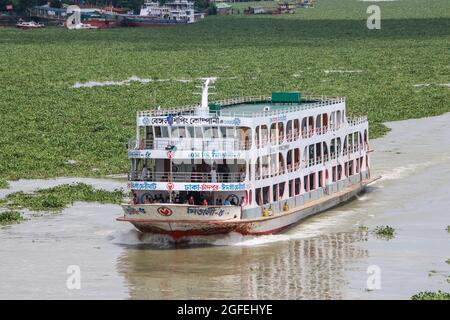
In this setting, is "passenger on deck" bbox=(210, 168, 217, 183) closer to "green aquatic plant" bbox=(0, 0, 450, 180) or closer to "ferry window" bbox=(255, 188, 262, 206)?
"ferry window" bbox=(255, 188, 262, 206)

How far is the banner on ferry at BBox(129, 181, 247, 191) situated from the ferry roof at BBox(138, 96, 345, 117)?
3608 mm

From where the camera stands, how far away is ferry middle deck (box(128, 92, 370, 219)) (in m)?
53.4

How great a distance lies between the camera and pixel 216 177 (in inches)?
2112

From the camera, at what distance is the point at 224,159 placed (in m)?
53.7

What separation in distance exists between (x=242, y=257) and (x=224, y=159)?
4257mm

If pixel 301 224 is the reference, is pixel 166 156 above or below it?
above

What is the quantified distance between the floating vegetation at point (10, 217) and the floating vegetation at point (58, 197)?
2280mm

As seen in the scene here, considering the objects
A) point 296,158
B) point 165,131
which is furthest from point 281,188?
point 165,131

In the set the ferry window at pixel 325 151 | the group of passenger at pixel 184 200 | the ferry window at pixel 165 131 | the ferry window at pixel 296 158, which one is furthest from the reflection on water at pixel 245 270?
the ferry window at pixel 325 151

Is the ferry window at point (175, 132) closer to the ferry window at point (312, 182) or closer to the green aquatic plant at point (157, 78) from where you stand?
the ferry window at point (312, 182)

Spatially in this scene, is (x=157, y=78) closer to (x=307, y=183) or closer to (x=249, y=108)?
(x=249, y=108)
